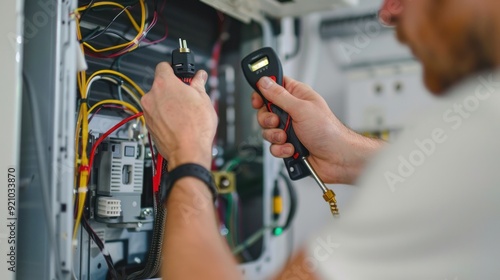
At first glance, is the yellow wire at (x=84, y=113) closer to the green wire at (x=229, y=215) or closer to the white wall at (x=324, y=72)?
the green wire at (x=229, y=215)

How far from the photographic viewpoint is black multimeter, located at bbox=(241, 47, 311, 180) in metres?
1.17

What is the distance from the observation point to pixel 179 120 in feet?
3.02

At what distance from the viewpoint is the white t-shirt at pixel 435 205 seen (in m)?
0.66

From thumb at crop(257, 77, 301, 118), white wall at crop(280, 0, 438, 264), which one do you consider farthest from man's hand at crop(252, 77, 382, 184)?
white wall at crop(280, 0, 438, 264)

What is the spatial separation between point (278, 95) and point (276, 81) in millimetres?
37

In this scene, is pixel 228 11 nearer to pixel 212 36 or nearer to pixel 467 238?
pixel 212 36

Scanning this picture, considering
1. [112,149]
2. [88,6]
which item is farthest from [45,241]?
[88,6]

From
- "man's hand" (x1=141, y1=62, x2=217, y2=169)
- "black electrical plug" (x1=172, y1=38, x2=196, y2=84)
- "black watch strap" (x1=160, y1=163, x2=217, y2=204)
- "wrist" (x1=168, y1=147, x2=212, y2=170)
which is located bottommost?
"black watch strap" (x1=160, y1=163, x2=217, y2=204)

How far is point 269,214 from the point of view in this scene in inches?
69.5

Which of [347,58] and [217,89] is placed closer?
[217,89]

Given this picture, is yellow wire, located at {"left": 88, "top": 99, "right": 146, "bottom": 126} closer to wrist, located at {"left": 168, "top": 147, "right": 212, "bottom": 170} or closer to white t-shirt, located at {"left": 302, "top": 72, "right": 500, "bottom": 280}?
wrist, located at {"left": 168, "top": 147, "right": 212, "bottom": 170}

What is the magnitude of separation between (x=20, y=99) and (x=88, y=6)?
289 mm

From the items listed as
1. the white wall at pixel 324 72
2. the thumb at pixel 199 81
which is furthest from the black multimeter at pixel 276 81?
the white wall at pixel 324 72

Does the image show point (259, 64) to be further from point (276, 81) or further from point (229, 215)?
point (229, 215)
